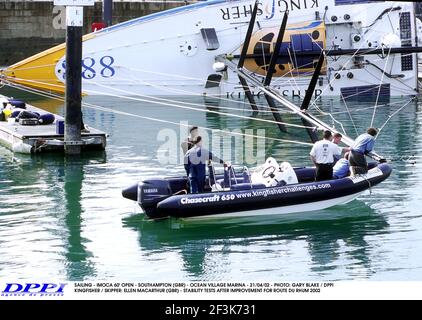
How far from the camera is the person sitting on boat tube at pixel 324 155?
64.3ft

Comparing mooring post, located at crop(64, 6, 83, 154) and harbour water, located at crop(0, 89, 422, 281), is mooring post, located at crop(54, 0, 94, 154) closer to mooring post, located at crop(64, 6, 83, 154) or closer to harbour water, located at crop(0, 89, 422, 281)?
mooring post, located at crop(64, 6, 83, 154)

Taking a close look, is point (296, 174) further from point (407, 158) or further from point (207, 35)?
point (207, 35)

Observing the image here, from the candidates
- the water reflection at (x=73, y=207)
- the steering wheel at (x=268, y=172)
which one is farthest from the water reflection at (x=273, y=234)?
the water reflection at (x=73, y=207)

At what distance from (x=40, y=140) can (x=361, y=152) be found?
10.2m

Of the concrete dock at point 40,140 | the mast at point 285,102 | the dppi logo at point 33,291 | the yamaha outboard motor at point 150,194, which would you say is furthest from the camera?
the concrete dock at point 40,140

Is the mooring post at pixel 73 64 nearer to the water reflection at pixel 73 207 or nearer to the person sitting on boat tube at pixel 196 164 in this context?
the water reflection at pixel 73 207

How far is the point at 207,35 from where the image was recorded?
140 feet

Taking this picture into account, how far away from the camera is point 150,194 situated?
62.0ft

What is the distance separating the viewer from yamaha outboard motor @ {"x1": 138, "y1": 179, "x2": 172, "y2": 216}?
18.9 metres

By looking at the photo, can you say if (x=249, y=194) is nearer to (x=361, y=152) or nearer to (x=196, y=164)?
(x=196, y=164)

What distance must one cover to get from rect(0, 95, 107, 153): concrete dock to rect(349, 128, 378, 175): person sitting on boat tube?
366 inches

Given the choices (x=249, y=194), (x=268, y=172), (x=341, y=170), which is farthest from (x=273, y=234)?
(x=341, y=170)

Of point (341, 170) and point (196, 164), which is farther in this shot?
point (341, 170)

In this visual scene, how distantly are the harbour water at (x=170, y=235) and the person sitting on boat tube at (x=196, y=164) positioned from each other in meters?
0.79
